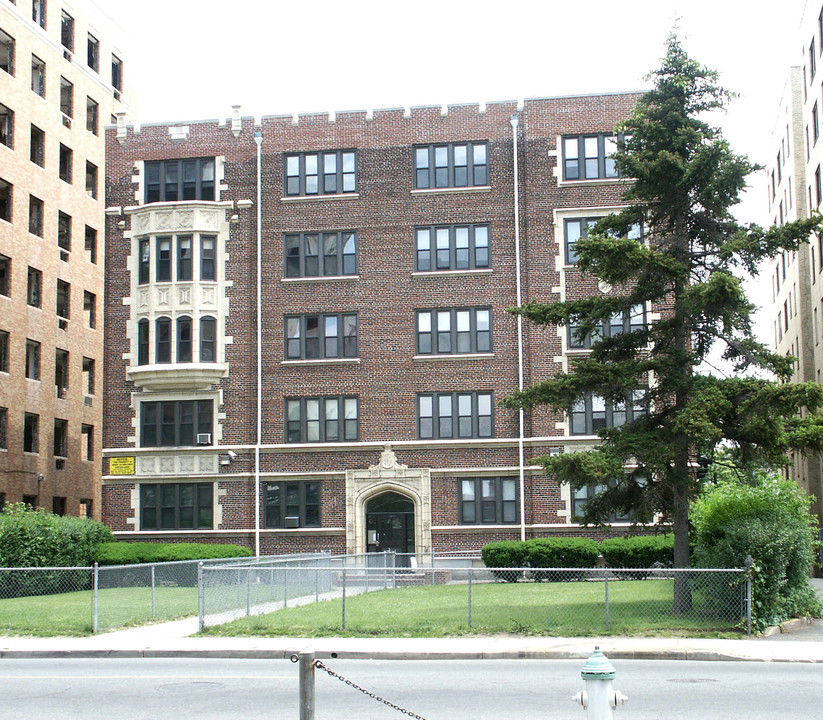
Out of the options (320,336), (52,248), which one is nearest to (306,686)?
(320,336)

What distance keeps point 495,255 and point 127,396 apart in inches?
583

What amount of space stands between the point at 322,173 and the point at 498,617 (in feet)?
75.6

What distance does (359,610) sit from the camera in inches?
904

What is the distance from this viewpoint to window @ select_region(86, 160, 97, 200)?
175 feet

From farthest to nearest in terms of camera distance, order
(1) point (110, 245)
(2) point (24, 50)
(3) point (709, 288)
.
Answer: (2) point (24, 50), (1) point (110, 245), (3) point (709, 288)

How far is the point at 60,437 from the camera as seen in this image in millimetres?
49500

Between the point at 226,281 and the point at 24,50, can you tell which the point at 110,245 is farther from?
the point at 24,50

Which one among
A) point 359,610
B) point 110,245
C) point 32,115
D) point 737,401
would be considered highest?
point 32,115

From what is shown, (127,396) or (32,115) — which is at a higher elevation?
(32,115)

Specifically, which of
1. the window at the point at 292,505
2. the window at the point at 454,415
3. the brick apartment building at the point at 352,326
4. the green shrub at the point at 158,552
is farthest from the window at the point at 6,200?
the window at the point at 454,415

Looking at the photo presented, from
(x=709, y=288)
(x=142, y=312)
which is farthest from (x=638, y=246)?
(x=142, y=312)

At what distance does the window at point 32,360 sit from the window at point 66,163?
8.84 meters

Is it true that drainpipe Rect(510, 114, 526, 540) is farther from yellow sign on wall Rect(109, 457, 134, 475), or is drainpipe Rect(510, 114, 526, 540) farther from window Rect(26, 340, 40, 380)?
window Rect(26, 340, 40, 380)

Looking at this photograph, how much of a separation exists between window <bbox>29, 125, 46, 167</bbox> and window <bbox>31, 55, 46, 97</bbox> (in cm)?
195
